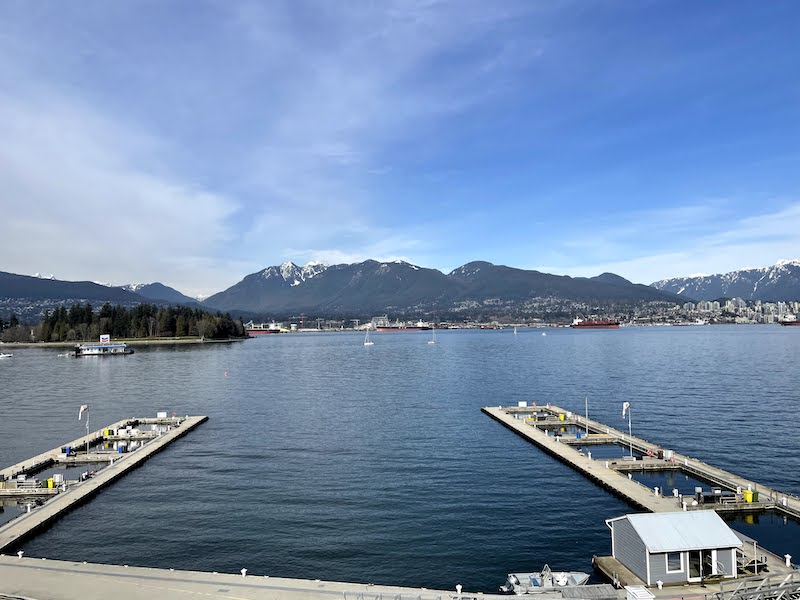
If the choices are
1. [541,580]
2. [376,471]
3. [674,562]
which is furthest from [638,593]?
[376,471]

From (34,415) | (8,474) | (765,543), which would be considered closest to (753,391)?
(765,543)

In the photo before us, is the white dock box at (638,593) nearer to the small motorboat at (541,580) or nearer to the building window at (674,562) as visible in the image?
the building window at (674,562)

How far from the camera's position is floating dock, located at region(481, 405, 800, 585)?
38.5 meters

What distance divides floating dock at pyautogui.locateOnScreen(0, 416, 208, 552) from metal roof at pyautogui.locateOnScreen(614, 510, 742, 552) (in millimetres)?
31866

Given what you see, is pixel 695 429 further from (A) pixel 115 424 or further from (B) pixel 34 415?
(B) pixel 34 415

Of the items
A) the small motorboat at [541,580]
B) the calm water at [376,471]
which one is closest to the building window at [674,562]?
the small motorboat at [541,580]

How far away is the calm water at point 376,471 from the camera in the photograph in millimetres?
32781

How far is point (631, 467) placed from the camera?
49.8m

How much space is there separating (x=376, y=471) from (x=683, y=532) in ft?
89.0

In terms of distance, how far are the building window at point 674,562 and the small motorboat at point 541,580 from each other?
3.52 meters

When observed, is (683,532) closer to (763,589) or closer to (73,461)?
(763,589)

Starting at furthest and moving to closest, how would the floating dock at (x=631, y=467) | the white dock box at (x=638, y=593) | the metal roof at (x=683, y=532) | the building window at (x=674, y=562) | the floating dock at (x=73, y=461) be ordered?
the floating dock at (x=631, y=467), the floating dock at (x=73, y=461), the metal roof at (x=683, y=532), the building window at (x=674, y=562), the white dock box at (x=638, y=593)

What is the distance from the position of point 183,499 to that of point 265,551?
12.6 meters

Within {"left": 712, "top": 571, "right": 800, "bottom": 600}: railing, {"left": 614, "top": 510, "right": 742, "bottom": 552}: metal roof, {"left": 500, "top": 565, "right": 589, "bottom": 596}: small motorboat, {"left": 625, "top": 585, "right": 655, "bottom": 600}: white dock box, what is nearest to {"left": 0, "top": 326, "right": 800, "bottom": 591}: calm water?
{"left": 500, "top": 565, "right": 589, "bottom": 596}: small motorboat
